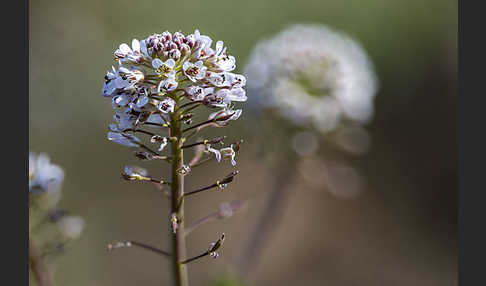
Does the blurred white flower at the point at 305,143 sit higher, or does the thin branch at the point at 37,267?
the blurred white flower at the point at 305,143

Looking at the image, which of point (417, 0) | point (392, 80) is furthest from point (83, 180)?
point (417, 0)

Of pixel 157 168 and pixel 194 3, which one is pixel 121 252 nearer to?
pixel 157 168

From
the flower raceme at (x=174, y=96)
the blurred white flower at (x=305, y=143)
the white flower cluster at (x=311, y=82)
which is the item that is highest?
the white flower cluster at (x=311, y=82)

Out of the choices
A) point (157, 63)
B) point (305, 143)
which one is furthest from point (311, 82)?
point (157, 63)

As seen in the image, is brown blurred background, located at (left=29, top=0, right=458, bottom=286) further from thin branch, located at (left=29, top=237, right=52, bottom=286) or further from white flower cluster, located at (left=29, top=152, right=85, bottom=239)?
thin branch, located at (left=29, top=237, right=52, bottom=286)

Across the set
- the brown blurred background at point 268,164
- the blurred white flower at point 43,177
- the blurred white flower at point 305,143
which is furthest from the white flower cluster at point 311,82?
the blurred white flower at point 43,177

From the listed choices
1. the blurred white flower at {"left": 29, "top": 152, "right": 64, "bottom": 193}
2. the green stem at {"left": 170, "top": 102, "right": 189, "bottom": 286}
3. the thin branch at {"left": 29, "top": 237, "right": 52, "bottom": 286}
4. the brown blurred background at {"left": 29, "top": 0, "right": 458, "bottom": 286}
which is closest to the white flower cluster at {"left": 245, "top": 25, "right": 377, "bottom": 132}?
the brown blurred background at {"left": 29, "top": 0, "right": 458, "bottom": 286}

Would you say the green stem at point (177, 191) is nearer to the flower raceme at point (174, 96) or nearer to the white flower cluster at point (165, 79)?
the flower raceme at point (174, 96)
